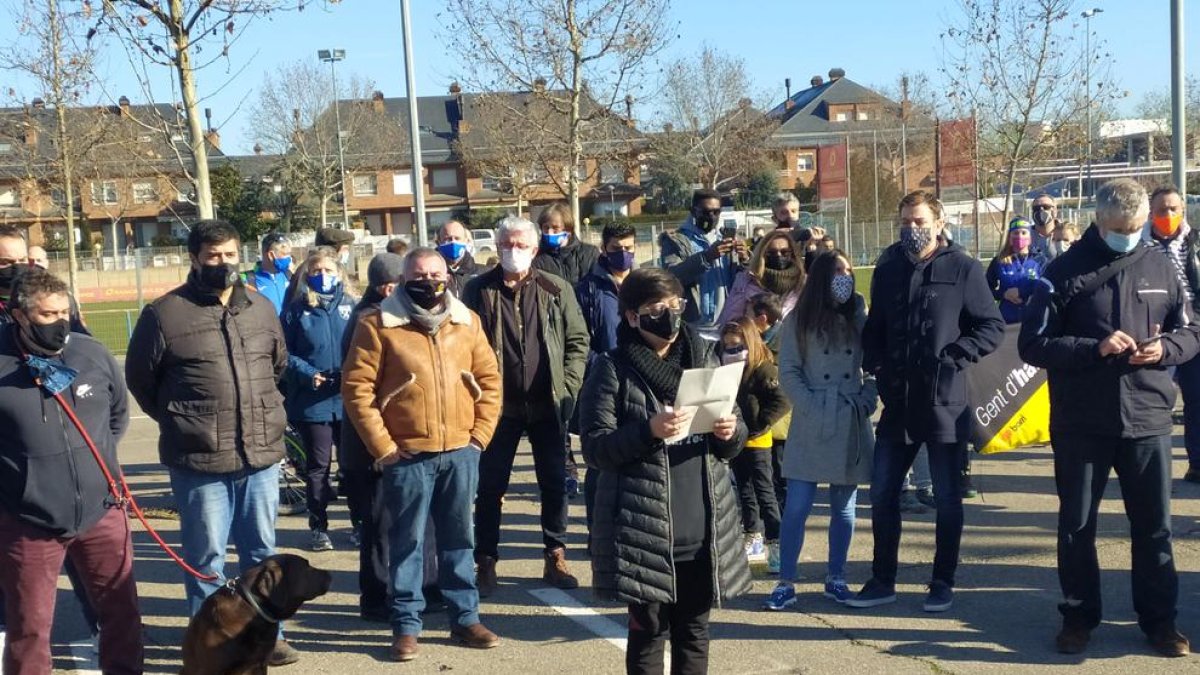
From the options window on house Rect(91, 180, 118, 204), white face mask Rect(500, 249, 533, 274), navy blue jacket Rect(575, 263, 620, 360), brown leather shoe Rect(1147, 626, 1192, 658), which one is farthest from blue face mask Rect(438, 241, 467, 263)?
window on house Rect(91, 180, 118, 204)

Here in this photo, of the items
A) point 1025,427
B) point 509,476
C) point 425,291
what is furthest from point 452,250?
point 1025,427

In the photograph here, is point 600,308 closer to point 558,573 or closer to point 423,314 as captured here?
point 558,573

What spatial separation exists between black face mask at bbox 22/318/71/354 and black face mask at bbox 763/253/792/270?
13.1 ft

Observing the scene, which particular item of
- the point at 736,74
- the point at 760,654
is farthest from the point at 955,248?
the point at 736,74

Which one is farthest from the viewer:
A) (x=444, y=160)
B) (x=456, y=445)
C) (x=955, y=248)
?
(x=444, y=160)

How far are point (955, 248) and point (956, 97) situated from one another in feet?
69.0

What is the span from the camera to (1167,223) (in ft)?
23.9

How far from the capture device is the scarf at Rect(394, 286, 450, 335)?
5770mm

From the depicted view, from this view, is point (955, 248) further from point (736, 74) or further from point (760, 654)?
point (736, 74)

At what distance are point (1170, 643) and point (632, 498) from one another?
2725 mm

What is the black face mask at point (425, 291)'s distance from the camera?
18.9 ft

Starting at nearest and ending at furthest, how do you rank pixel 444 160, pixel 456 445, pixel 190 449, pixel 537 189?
pixel 190 449
pixel 456 445
pixel 537 189
pixel 444 160

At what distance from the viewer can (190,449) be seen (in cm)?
553

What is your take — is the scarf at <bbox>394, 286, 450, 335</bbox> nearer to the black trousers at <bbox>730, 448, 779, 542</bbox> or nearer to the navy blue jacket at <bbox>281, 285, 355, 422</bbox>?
the black trousers at <bbox>730, 448, 779, 542</bbox>
